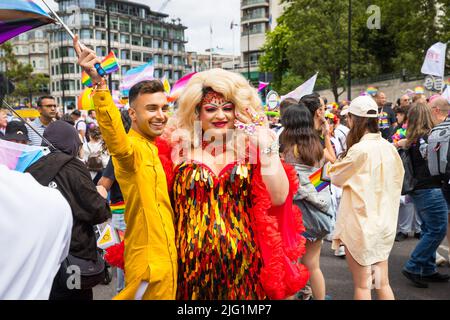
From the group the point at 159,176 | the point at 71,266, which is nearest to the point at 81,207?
the point at 71,266

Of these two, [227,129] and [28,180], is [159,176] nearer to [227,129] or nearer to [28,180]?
[227,129]

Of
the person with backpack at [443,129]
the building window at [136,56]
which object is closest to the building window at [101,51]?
the building window at [136,56]

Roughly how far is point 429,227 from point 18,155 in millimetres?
4100

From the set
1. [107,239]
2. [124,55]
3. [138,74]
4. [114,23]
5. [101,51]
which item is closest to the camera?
[107,239]

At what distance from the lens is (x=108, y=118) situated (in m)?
2.54

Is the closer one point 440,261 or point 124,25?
point 440,261

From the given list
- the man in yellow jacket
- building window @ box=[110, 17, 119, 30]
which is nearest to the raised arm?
the man in yellow jacket

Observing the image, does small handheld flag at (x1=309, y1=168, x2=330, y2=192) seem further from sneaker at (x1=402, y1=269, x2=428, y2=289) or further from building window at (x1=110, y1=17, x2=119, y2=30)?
building window at (x1=110, y1=17, x2=119, y2=30)

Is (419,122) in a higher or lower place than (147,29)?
lower

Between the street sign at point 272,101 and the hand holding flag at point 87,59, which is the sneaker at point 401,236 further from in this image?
the hand holding flag at point 87,59

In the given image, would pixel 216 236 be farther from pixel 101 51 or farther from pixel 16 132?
pixel 101 51

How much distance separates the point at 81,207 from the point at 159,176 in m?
0.97

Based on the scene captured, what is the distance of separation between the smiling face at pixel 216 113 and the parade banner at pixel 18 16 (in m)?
0.88

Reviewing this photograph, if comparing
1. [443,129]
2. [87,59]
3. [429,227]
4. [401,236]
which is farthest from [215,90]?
[401,236]
